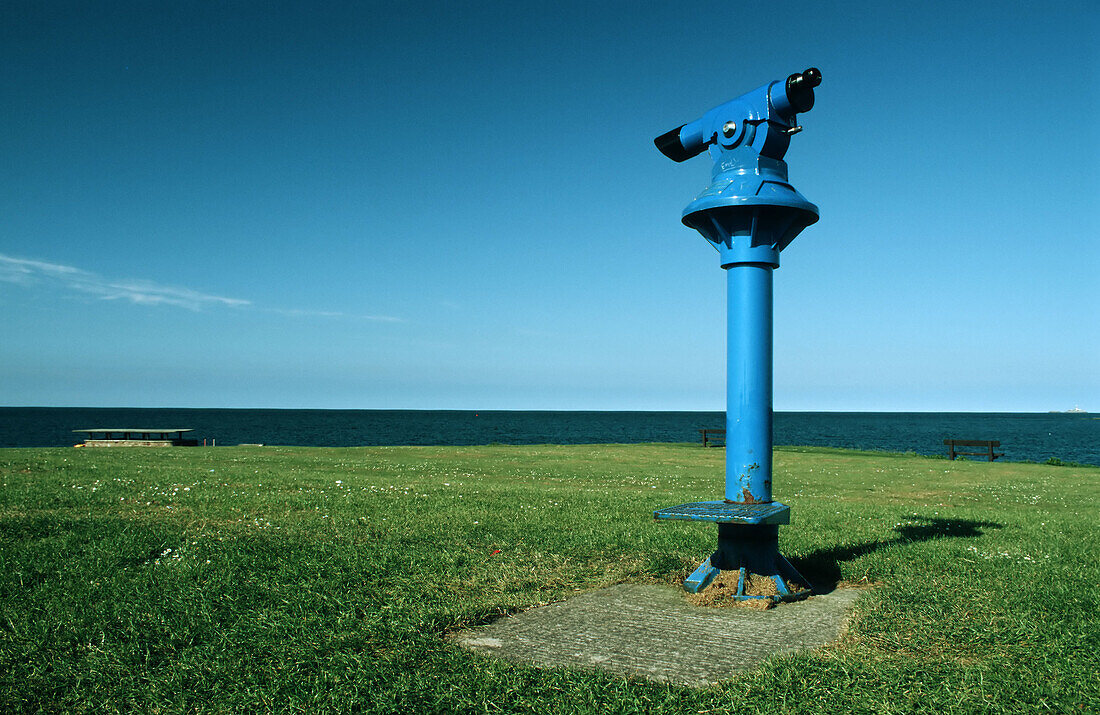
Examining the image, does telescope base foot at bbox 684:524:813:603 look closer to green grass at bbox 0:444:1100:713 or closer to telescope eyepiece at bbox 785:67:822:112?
green grass at bbox 0:444:1100:713

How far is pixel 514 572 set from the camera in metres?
7.49

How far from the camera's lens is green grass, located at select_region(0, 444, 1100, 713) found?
14.6ft

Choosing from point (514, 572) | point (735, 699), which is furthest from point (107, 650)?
point (735, 699)

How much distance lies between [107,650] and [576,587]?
3.82m

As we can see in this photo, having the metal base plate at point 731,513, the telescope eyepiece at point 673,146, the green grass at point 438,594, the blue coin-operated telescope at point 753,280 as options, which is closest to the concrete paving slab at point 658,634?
the green grass at point 438,594

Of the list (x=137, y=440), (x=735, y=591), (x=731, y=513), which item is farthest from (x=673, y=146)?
(x=137, y=440)

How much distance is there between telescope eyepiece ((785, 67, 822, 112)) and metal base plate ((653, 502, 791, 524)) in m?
3.76

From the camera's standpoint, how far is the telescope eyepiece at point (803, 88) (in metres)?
6.90

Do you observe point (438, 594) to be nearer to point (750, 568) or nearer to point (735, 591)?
point (735, 591)

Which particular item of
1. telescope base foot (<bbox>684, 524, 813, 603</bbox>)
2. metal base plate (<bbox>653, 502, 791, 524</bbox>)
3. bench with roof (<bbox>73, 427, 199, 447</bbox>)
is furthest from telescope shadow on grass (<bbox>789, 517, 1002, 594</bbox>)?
bench with roof (<bbox>73, 427, 199, 447</bbox>)

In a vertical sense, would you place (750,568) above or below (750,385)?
below

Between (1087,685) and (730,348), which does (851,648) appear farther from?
(730,348)

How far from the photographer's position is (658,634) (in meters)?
5.65

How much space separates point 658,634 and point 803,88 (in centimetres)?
498
